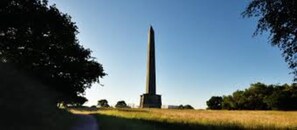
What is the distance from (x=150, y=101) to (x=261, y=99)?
48771mm

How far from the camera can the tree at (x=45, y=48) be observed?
84.4 feet

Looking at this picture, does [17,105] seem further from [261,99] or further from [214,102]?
[214,102]

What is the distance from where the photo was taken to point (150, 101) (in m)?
72.3

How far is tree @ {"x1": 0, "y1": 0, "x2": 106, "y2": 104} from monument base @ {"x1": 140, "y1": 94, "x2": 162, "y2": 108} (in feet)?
98.1

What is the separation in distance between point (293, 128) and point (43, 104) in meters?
14.6

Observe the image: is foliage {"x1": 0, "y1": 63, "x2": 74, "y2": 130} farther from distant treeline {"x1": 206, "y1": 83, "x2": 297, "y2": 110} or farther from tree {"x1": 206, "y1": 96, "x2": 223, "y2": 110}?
tree {"x1": 206, "y1": 96, "x2": 223, "y2": 110}

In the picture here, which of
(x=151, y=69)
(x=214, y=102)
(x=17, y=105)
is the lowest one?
(x=17, y=105)

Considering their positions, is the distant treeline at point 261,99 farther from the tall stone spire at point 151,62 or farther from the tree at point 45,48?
the tree at point 45,48

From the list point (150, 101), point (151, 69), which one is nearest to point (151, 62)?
point (151, 69)

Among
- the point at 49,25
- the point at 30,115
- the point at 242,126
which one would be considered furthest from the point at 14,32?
the point at 242,126

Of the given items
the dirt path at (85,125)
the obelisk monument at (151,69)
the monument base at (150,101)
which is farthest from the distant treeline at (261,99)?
the dirt path at (85,125)

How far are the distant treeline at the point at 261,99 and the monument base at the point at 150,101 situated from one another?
3413 centimetres

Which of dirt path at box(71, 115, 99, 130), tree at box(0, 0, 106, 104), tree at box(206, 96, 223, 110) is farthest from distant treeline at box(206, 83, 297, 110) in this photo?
dirt path at box(71, 115, 99, 130)

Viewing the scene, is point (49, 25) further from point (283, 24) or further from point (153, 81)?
point (153, 81)
